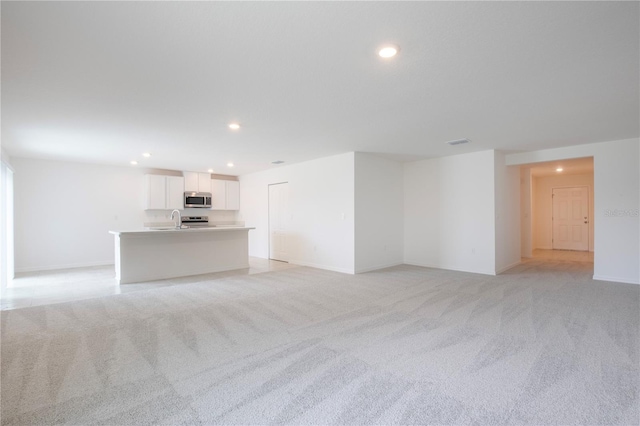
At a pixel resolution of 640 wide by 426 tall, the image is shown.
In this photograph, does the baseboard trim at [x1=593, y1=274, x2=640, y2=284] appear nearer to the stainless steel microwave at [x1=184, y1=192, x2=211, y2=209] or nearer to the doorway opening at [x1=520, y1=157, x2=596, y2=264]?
the doorway opening at [x1=520, y1=157, x2=596, y2=264]

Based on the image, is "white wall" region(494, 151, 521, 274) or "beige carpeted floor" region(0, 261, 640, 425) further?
"white wall" region(494, 151, 521, 274)

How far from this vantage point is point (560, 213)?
1001cm

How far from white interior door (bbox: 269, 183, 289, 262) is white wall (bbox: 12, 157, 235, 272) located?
345cm

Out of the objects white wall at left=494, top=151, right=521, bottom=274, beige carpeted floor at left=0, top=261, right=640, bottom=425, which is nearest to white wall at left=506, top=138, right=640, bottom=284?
beige carpeted floor at left=0, top=261, right=640, bottom=425

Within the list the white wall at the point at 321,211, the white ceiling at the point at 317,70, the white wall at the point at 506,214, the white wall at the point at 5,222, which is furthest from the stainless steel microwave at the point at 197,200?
the white wall at the point at 506,214

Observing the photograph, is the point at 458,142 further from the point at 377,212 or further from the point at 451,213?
the point at 377,212

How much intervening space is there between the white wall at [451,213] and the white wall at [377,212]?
319mm

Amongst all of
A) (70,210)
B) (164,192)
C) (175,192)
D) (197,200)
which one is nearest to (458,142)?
(197,200)

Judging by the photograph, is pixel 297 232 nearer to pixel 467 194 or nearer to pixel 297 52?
pixel 467 194

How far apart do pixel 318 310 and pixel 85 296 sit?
3.56m

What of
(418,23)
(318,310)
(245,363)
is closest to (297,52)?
(418,23)

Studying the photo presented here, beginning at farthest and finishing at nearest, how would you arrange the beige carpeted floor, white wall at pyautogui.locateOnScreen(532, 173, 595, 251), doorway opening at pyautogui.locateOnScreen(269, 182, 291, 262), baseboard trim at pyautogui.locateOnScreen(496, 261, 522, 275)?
white wall at pyautogui.locateOnScreen(532, 173, 595, 251)
doorway opening at pyautogui.locateOnScreen(269, 182, 291, 262)
baseboard trim at pyautogui.locateOnScreen(496, 261, 522, 275)
the beige carpeted floor

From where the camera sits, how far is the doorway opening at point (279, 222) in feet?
26.3

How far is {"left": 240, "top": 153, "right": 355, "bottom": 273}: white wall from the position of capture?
254 inches
